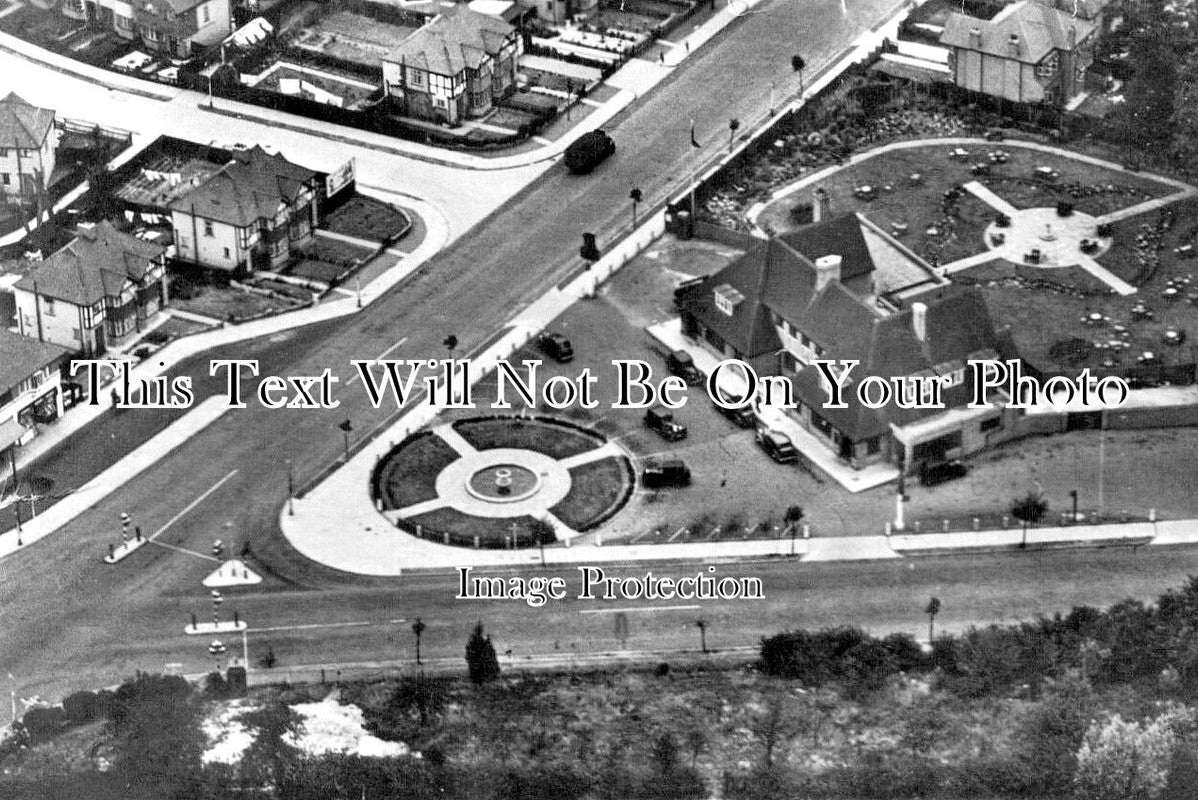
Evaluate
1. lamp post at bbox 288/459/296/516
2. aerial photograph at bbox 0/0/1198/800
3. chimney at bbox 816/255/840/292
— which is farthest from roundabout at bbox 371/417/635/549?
chimney at bbox 816/255/840/292

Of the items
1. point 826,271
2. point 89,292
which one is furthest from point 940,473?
point 89,292

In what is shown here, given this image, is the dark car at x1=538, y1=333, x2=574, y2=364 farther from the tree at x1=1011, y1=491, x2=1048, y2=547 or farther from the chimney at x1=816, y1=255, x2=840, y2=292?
the tree at x1=1011, y1=491, x2=1048, y2=547

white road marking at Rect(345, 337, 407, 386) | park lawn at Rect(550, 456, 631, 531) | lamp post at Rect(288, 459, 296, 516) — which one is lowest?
white road marking at Rect(345, 337, 407, 386)

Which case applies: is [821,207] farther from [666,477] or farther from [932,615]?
[932,615]

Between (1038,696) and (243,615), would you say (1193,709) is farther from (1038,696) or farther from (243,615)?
(243,615)

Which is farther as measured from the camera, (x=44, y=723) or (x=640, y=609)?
(x=640, y=609)

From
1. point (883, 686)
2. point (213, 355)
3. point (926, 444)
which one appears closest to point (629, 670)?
point (883, 686)
